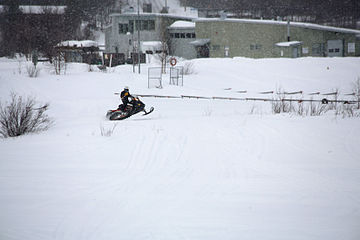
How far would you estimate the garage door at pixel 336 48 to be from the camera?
46.7 m

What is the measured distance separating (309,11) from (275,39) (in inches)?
1351

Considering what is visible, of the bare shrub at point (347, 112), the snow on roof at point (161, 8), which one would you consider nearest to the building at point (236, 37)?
the snow on roof at point (161, 8)

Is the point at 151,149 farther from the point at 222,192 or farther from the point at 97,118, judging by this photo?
the point at 97,118

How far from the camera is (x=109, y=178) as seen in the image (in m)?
8.18

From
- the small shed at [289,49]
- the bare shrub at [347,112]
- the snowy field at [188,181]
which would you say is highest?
the small shed at [289,49]

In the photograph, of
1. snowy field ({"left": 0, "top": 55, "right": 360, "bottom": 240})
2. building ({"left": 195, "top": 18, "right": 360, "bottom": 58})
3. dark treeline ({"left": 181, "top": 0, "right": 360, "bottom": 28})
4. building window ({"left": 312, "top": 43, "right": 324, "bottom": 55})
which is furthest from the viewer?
dark treeline ({"left": 181, "top": 0, "right": 360, "bottom": 28})

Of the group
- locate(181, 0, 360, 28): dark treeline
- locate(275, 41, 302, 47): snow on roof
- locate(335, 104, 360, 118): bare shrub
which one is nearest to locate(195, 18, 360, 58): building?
locate(275, 41, 302, 47): snow on roof

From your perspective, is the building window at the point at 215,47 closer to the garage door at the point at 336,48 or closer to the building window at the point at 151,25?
the building window at the point at 151,25

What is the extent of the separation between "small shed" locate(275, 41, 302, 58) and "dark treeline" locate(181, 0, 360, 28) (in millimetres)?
24269

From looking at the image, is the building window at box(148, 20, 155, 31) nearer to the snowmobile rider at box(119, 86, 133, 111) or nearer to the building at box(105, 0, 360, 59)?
the building at box(105, 0, 360, 59)

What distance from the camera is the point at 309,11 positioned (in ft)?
251

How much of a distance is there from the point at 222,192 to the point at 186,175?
49.8 inches

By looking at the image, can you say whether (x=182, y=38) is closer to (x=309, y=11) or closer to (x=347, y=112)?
(x=309, y=11)

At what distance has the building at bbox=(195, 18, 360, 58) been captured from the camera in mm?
46312
